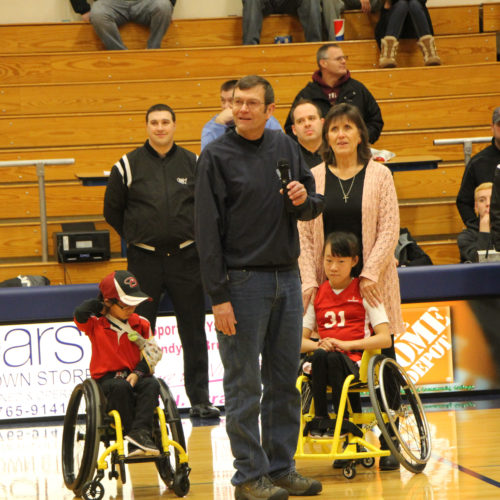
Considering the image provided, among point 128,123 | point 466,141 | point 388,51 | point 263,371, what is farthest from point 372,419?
point 388,51

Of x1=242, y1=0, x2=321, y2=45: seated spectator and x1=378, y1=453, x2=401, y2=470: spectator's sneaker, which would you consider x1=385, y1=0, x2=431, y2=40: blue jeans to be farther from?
x1=378, y1=453, x2=401, y2=470: spectator's sneaker

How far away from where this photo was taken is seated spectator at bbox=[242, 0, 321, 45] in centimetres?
952

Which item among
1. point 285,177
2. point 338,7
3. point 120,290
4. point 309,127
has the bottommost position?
point 120,290

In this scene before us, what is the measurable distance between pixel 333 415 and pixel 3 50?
671 cm

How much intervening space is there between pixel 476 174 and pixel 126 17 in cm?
437

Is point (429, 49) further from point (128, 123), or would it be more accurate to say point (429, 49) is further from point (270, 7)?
point (128, 123)

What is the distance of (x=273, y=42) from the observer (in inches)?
389

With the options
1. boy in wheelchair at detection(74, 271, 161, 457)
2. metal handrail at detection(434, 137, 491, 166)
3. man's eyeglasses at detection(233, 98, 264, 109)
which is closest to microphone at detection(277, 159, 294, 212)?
man's eyeglasses at detection(233, 98, 264, 109)

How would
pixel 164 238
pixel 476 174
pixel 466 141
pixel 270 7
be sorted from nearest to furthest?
pixel 164 238 → pixel 476 174 → pixel 466 141 → pixel 270 7

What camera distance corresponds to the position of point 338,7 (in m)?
9.69

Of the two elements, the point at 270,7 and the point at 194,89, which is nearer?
the point at 194,89

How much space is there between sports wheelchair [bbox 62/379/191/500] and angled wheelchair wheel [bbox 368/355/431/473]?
2.65 ft

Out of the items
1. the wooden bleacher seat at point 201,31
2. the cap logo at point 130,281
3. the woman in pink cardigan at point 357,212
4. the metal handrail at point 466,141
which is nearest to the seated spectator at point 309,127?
the woman in pink cardigan at point 357,212

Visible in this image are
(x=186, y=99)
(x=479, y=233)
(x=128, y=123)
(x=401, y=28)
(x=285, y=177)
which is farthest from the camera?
(x=401, y=28)
